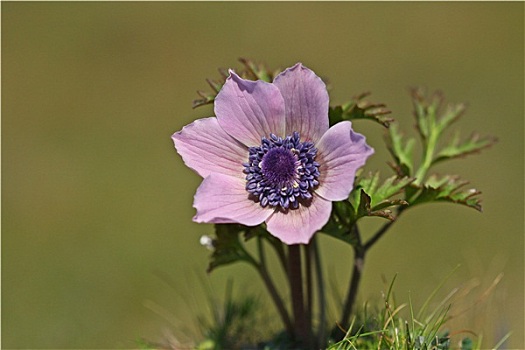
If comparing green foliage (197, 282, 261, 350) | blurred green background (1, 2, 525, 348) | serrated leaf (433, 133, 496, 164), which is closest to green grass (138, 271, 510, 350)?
green foliage (197, 282, 261, 350)

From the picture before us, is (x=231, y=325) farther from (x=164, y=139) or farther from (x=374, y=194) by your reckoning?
(x=164, y=139)

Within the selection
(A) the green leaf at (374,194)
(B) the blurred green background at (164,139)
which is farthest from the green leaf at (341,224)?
(B) the blurred green background at (164,139)

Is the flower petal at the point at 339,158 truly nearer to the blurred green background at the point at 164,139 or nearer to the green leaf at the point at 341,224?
the green leaf at the point at 341,224

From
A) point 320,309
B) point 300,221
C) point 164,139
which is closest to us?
point 300,221

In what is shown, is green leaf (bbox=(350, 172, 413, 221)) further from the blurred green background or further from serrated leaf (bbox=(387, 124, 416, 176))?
the blurred green background

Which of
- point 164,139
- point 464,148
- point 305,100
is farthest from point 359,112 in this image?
point 164,139

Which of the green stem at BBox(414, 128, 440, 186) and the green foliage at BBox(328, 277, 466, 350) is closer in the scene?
the green foliage at BBox(328, 277, 466, 350)
